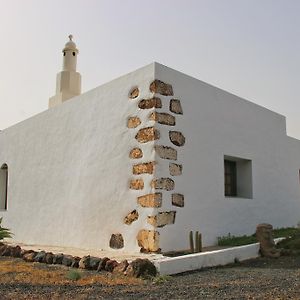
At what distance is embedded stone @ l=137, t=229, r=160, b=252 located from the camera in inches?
278

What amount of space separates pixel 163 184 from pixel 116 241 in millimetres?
1453

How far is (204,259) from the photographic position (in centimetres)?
641

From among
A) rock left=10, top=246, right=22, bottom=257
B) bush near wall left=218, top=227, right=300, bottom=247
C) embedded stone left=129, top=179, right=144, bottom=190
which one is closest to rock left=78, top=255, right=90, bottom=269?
embedded stone left=129, top=179, right=144, bottom=190

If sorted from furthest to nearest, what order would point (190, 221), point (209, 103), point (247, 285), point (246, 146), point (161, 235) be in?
point (246, 146) → point (209, 103) → point (190, 221) → point (161, 235) → point (247, 285)

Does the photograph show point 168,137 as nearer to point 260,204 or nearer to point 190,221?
point 190,221

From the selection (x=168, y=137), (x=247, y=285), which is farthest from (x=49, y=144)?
(x=247, y=285)

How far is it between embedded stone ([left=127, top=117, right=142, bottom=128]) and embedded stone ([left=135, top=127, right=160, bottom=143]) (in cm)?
17

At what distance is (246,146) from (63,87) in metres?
7.01

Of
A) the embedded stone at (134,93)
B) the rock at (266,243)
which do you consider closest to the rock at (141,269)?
the rock at (266,243)

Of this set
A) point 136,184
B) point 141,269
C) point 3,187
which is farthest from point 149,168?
point 3,187

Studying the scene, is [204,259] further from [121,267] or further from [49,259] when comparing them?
[49,259]

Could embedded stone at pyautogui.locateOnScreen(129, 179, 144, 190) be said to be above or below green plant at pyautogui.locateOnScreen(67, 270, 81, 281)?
above

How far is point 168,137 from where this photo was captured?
7598 mm

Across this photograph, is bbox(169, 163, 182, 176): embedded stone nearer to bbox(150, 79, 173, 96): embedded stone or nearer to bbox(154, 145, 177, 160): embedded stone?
bbox(154, 145, 177, 160): embedded stone
